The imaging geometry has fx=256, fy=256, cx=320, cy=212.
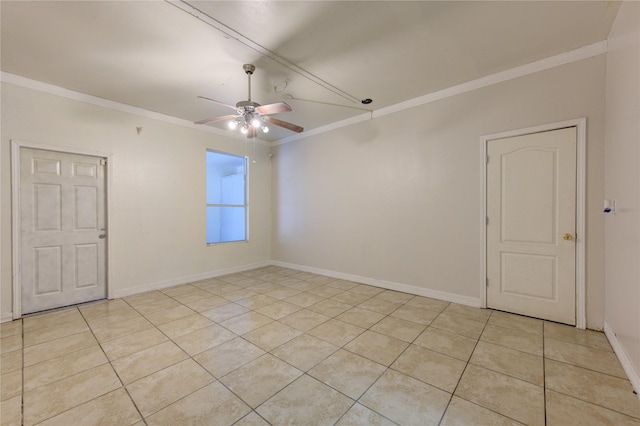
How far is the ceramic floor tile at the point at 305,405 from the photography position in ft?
5.25

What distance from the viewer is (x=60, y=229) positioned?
138 inches

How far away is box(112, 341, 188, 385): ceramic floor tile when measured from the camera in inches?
81.0

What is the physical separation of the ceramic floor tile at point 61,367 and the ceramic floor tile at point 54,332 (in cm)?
57

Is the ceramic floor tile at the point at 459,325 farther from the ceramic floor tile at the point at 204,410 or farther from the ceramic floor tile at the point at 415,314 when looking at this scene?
the ceramic floor tile at the point at 204,410

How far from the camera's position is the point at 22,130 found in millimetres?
3195

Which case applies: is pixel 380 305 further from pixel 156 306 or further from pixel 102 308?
pixel 102 308

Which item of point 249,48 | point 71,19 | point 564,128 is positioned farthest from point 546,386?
point 71,19

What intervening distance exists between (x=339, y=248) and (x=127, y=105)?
4.21m

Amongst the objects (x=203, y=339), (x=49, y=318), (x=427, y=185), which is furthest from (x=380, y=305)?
(x=49, y=318)

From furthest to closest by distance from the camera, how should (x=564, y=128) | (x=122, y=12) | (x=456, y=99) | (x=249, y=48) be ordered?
(x=456, y=99), (x=564, y=128), (x=249, y=48), (x=122, y=12)

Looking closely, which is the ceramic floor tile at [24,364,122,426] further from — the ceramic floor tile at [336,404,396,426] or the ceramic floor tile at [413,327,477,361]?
the ceramic floor tile at [413,327,477,361]

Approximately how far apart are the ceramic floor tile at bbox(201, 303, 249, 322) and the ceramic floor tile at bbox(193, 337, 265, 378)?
66 centimetres

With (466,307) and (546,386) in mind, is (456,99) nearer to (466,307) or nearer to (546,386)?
(466,307)

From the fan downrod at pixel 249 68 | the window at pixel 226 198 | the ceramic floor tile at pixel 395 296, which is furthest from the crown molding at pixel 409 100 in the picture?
the ceramic floor tile at pixel 395 296
